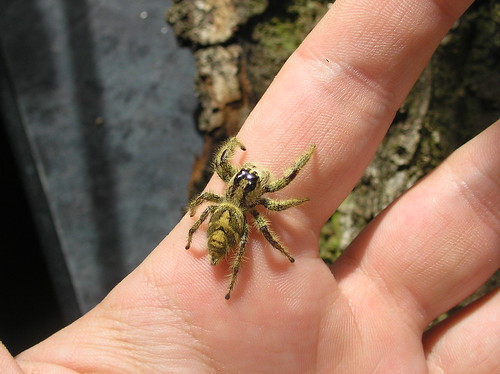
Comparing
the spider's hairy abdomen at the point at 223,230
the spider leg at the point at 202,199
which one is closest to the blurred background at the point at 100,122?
the spider leg at the point at 202,199

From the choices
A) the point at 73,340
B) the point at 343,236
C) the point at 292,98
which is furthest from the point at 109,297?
the point at 343,236

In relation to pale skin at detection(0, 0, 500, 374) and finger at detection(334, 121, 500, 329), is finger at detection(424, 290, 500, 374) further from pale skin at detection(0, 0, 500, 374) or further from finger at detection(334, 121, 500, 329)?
finger at detection(334, 121, 500, 329)

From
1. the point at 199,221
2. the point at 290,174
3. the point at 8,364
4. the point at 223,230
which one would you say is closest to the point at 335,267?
the point at 290,174

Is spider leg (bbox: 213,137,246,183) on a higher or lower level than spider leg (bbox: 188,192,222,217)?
higher

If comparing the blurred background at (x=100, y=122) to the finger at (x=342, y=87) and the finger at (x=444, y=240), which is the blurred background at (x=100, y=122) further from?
the finger at (x=444, y=240)

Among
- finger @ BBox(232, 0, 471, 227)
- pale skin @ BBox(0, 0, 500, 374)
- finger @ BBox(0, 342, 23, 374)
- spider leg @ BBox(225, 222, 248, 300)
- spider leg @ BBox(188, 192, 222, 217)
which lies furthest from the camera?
spider leg @ BBox(188, 192, 222, 217)

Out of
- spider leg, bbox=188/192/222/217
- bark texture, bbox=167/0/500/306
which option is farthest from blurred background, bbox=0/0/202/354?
spider leg, bbox=188/192/222/217

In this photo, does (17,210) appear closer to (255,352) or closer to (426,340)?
(255,352)
